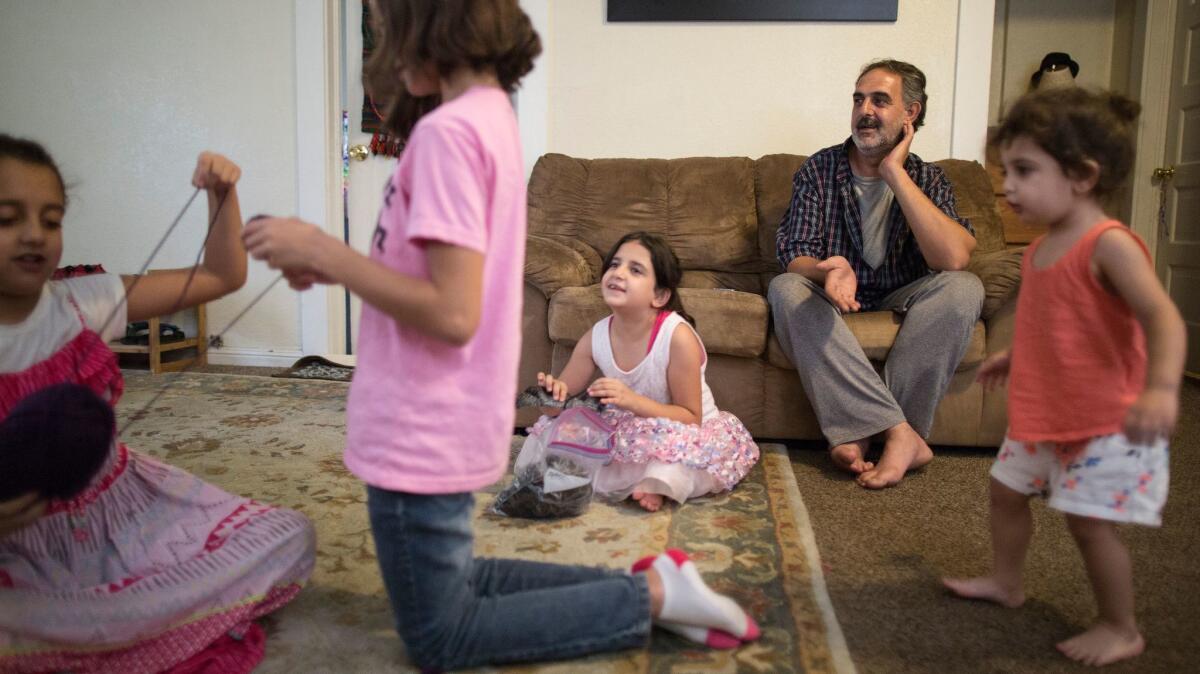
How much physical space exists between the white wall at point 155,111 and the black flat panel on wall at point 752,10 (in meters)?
1.52

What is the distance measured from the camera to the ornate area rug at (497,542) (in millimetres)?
1233

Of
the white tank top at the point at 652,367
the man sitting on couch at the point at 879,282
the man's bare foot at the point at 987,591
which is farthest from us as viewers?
the man sitting on couch at the point at 879,282

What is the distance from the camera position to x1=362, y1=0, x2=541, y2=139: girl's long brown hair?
3.29 feet

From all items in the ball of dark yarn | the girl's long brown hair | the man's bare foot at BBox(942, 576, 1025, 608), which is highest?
the girl's long brown hair

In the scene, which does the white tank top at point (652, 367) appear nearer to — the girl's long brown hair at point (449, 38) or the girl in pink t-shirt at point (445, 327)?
the girl in pink t-shirt at point (445, 327)

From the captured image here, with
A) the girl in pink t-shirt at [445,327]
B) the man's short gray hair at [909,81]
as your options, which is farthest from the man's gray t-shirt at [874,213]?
the girl in pink t-shirt at [445,327]

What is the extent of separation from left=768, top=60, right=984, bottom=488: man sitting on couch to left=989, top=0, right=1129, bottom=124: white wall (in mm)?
2621

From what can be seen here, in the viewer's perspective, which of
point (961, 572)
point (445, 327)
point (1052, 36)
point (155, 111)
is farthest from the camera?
point (1052, 36)

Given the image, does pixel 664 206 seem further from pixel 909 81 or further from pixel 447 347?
pixel 447 347

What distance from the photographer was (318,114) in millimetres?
3738

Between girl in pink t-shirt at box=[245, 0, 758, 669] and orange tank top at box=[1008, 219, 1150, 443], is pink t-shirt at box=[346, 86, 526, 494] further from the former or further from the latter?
orange tank top at box=[1008, 219, 1150, 443]

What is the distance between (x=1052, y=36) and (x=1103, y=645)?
4379 mm

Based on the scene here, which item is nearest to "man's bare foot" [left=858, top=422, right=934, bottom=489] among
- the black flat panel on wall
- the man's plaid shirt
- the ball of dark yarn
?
the man's plaid shirt

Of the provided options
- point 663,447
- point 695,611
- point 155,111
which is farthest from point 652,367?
point 155,111
